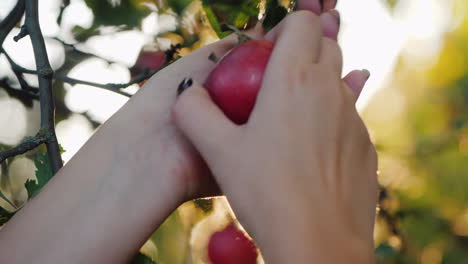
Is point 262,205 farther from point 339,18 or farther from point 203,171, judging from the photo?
point 339,18

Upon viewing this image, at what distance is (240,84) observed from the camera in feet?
2.31

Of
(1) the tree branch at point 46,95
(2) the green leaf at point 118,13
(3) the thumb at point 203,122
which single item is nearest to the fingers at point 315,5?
(3) the thumb at point 203,122

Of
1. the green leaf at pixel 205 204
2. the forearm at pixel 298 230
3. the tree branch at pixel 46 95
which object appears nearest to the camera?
the forearm at pixel 298 230

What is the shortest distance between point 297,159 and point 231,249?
0.48 metres

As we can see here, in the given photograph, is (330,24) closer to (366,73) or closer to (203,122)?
(366,73)

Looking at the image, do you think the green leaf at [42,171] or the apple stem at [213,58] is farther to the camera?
the green leaf at [42,171]

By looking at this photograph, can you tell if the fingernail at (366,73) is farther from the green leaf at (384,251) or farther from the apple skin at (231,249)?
the green leaf at (384,251)

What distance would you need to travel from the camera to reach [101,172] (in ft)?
2.53

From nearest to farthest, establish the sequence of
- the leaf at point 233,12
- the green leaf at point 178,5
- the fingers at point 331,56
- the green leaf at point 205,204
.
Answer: the fingers at point 331,56
the leaf at point 233,12
the green leaf at point 205,204
the green leaf at point 178,5

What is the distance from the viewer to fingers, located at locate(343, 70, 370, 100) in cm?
78

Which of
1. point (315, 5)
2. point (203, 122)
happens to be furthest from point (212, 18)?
point (203, 122)

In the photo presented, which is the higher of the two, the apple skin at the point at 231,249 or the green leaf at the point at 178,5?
the green leaf at the point at 178,5

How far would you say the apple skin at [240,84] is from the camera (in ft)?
2.29

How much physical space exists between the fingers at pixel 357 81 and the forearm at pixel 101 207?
0.82 ft
